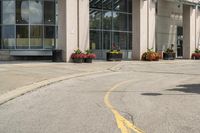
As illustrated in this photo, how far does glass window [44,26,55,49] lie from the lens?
35.5m

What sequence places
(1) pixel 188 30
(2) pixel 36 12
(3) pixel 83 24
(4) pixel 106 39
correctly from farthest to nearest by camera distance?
(1) pixel 188 30, (4) pixel 106 39, (2) pixel 36 12, (3) pixel 83 24

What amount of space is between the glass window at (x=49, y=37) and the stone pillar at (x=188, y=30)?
17530mm

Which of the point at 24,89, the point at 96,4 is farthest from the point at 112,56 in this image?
the point at 24,89

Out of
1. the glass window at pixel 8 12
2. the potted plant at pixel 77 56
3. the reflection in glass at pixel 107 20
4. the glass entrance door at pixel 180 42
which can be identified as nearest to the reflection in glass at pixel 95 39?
the reflection in glass at pixel 107 20

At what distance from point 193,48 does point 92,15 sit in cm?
1437

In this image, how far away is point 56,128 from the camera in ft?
28.5

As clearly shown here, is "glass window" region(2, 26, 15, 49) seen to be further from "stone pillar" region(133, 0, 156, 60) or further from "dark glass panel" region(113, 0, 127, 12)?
"stone pillar" region(133, 0, 156, 60)

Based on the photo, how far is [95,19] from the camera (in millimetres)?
39250

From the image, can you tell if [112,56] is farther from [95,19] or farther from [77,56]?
[77,56]

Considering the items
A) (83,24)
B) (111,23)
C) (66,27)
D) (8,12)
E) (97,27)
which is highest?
(8,12)

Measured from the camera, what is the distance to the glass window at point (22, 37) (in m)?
34.6

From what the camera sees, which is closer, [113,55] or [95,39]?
[113,55]

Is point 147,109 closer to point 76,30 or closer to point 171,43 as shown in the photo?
point 76,30

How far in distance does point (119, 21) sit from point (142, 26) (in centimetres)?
318
